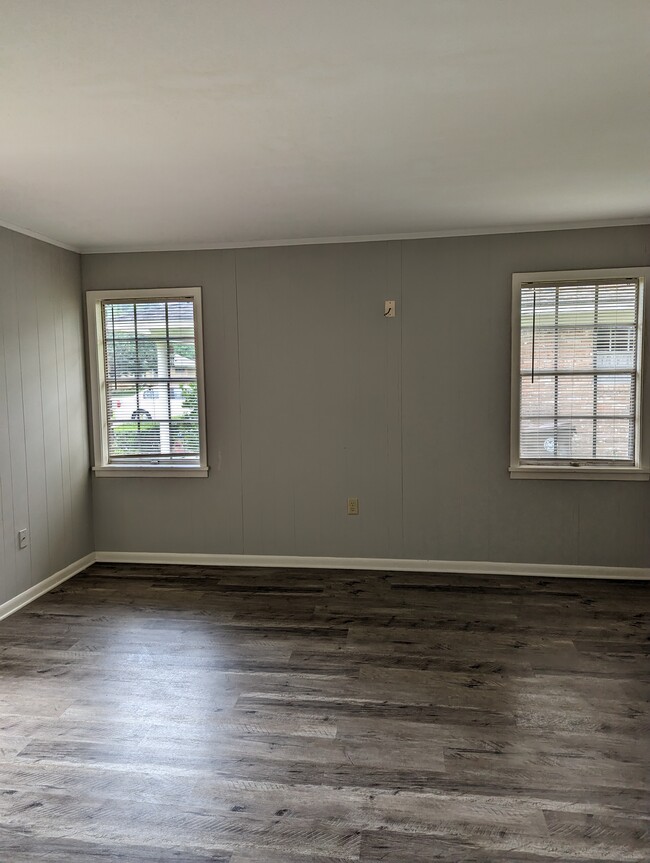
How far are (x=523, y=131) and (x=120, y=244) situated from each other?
311 cm

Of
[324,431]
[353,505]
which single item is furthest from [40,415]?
[353,505]

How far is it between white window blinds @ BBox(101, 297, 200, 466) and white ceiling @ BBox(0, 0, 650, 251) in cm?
92

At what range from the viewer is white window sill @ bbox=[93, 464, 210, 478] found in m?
4.67

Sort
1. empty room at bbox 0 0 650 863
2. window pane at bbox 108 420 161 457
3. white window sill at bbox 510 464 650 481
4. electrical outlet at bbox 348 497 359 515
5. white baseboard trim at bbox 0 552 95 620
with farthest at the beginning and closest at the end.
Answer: window pane at bbox 108 420 161 457, electrical outlet at bbox 348 497 359 515, white window sill at bbox 510 464 650 481, white baseboard trim at bbox 0 552 95 620, empty room at bbox 0 0 650 863

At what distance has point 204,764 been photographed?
2.28 meters

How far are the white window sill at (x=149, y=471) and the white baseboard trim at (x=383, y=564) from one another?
642 millimetres

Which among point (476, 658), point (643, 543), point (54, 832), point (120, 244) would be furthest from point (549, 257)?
point (54, 832)

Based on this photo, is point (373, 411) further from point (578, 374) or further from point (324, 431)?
point (578, 374)

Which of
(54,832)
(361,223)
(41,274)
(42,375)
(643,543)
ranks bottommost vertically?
(54,832)

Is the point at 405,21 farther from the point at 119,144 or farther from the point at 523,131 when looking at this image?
the point at 119,144

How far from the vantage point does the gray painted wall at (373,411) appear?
428 centimetres

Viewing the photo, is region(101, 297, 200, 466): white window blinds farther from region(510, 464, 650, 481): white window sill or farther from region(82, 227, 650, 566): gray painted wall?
region(510, 464, 650, 481): white window sill

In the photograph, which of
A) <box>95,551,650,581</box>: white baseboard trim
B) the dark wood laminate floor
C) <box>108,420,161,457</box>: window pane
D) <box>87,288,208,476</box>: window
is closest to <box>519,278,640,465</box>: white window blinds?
<box>95,551,650,581</box>: white baseboard trim

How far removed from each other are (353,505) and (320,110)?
114 inches
